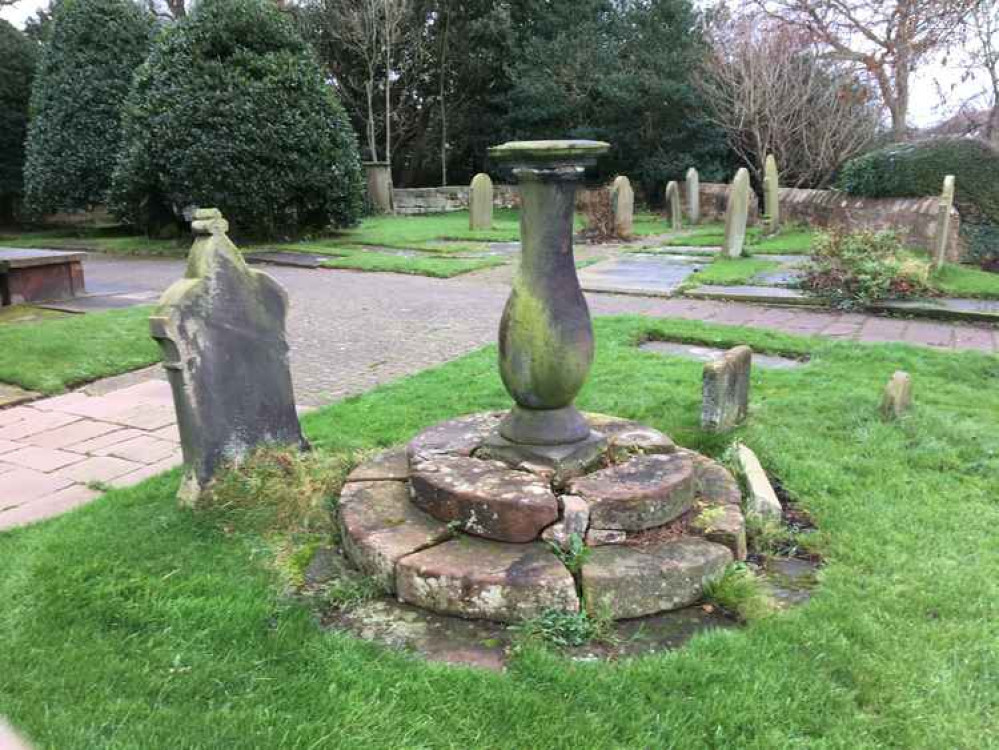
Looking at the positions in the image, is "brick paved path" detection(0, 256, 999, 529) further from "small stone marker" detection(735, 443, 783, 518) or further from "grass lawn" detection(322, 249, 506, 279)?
"small stone marker" detection(735, 443, 783, 518)

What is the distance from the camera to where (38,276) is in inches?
380

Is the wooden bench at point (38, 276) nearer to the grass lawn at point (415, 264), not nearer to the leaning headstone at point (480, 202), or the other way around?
the grass lawn at point (415, 264)

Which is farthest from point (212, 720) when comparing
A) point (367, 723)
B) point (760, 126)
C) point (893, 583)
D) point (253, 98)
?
point (760, 126)

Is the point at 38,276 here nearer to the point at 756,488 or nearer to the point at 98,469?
the point at 98,469

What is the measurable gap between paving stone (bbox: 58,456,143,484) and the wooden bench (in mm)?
6019

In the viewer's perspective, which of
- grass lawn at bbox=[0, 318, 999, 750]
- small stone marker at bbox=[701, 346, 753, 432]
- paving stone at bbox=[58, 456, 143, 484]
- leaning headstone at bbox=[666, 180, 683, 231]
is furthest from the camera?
leaning headstone at bbox=[666, 180, 683, 231]

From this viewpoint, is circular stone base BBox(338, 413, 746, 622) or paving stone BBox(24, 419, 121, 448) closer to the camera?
circular stone base BBox(338, 413, 746, 622)

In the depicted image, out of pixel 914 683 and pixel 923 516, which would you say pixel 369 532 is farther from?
pixel 923 516

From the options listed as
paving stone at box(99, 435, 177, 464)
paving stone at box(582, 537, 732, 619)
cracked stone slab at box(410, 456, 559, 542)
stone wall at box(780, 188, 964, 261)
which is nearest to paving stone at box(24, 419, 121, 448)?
paving stone at box(99, 435, 177, 464)

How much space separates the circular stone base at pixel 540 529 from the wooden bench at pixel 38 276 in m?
7.91

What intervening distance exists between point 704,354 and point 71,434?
506 cm

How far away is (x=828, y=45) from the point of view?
20594mm

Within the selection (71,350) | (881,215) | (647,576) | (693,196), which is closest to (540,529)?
(647,576)

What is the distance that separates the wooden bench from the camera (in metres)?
9.36
